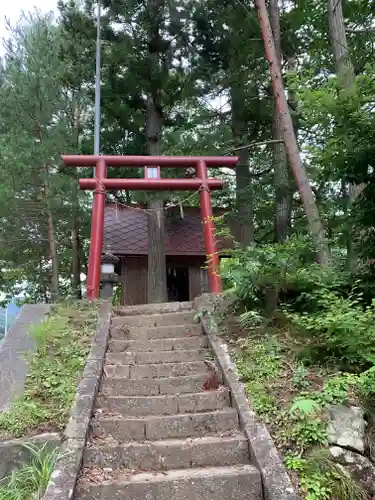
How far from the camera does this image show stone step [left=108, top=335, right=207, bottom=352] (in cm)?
539

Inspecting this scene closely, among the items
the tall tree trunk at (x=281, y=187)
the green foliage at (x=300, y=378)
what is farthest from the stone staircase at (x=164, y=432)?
the tall tree trunk at (x=281, y=187)

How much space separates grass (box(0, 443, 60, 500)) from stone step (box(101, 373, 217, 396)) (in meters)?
1.20

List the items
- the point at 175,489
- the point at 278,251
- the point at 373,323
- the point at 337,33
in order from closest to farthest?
the point at 175,489, the point at 373,323, the point at 278,251, the point at 337,33

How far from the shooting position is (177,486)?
3.11 m

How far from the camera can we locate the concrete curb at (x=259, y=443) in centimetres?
292

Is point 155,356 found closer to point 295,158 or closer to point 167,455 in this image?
point 167,455

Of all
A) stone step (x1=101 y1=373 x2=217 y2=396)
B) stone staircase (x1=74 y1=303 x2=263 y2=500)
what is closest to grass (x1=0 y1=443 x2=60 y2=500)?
stone staircase (x1=74 y1=303 x2=263 y2=500)

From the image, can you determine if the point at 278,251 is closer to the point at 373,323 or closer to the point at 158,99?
the point at 373,323

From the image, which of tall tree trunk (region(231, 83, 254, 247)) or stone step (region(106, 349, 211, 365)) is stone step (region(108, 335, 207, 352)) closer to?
stone step (region(106, 349, 211, 365))

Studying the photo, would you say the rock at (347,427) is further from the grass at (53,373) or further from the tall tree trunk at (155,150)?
the tall tree trunk at (155,150)

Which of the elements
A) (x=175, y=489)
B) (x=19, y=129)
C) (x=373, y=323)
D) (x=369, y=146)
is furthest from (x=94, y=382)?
(x=19, y=129)

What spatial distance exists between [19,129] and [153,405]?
31.4 feet

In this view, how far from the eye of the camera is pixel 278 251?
5.98 m

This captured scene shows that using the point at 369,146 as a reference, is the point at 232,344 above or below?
below
